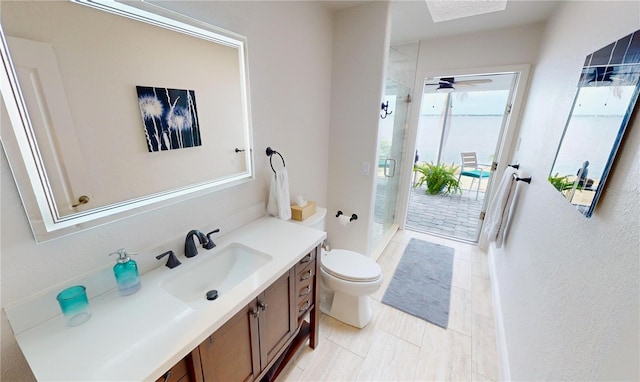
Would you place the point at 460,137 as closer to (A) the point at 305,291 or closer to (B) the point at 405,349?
(B) the point at 405,349

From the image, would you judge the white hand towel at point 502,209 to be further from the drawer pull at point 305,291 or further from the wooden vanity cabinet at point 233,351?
the wooden vanity cabinet at point 233,351

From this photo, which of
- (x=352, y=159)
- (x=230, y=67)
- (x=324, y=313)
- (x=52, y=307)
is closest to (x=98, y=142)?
(x=52, y=307)

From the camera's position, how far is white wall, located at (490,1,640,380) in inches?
25.1

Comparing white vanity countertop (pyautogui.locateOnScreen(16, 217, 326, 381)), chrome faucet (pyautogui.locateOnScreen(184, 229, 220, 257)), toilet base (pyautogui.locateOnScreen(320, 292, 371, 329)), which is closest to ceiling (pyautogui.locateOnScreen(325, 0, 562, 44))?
→ chrome faucet (pyautogui.locateOnScreen(184, 229, 220, 257))

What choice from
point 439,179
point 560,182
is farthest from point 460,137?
point 560,182

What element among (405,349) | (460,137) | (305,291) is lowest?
(405,349)

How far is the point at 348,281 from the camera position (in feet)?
5.61

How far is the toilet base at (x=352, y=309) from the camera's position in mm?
1827

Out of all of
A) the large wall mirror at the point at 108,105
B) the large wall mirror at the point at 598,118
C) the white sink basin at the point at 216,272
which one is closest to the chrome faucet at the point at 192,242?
the white sink basin at the point at 216,272

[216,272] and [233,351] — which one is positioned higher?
[216,272]

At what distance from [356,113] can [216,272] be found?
164 centimetres

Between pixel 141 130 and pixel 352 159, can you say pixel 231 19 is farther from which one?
pixel 352 159

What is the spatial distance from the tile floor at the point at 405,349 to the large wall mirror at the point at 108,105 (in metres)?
1.36

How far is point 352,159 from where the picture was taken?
218cm
